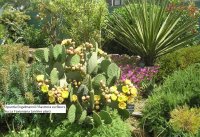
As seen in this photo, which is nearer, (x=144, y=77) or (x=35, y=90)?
(x=35, y=90)

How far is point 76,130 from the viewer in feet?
15.4

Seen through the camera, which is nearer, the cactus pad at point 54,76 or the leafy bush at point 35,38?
the cactus pad at point 54,76

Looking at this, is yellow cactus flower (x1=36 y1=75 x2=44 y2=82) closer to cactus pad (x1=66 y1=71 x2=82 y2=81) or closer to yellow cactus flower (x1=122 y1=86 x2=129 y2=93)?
cactus pad (x1=66 y1=71 x2=82 y2=81)

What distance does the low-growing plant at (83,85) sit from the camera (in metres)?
4.65

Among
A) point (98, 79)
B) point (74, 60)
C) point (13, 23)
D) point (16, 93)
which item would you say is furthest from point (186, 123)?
point (13, 23)

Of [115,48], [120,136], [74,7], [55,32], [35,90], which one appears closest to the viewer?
[120,136]

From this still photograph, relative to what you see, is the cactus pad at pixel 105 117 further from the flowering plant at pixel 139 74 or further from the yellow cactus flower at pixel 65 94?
the flowering plant at pixel 139 74

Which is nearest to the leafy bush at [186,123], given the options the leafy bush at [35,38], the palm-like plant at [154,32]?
the palm-like plant at [154,32]

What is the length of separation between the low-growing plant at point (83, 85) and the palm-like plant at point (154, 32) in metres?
2.81

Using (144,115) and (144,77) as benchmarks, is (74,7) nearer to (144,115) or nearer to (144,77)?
(144,77)

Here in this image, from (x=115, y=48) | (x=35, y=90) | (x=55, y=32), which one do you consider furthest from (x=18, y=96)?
(x=55, y=32)

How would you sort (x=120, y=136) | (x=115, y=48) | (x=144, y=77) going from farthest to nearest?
1. (x=115, y=48)
2. (x=144, y=77)
3. (x=120, y=136)

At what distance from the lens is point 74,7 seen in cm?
970

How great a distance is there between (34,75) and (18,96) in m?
0.34
